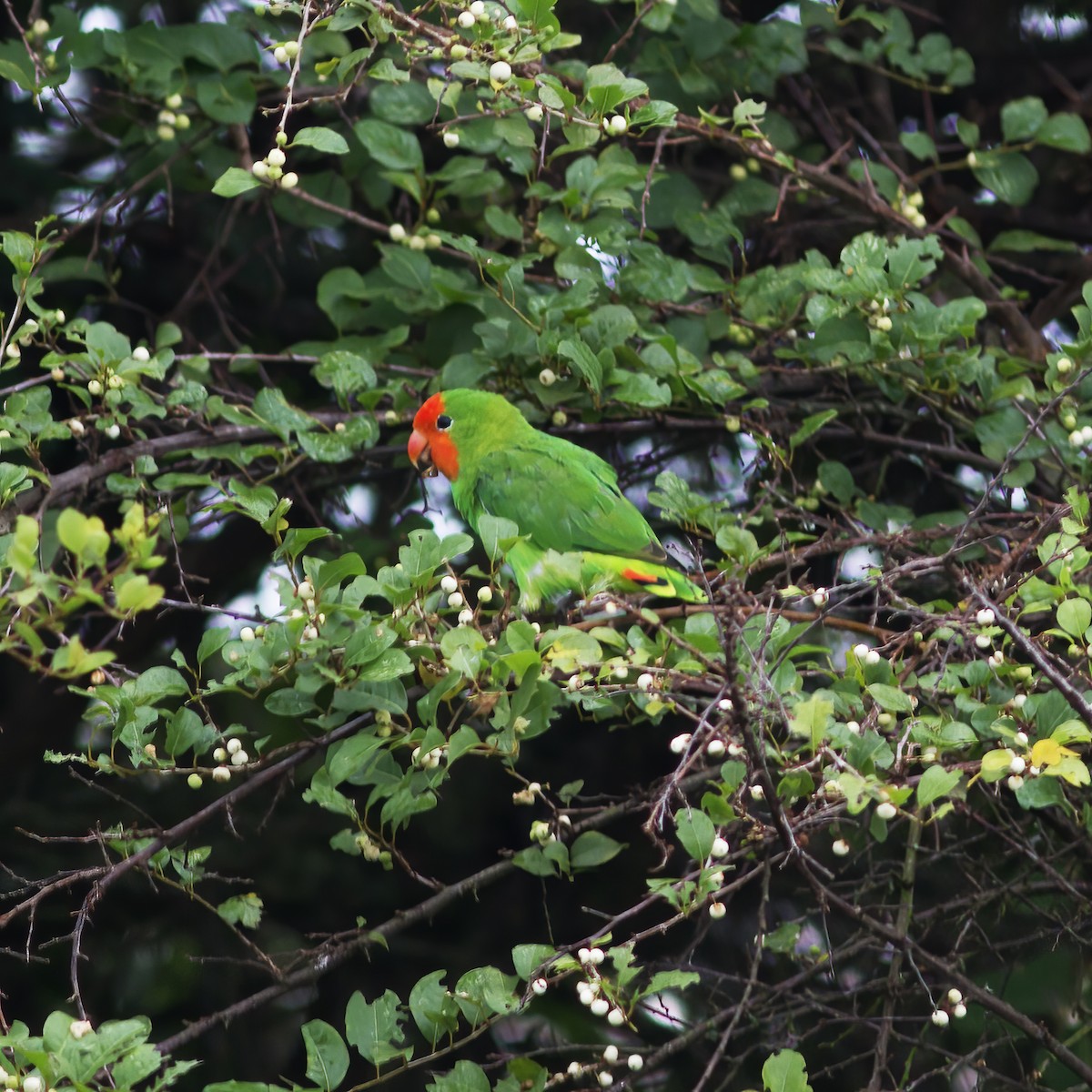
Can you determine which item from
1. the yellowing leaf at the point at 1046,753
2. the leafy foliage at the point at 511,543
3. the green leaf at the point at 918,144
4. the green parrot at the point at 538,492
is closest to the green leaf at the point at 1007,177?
the leafy foliage at the point at 511,543

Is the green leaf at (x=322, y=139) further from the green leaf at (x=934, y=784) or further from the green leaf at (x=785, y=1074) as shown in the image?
the green leaf at (x=785, y=1074)

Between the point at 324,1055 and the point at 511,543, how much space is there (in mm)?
820

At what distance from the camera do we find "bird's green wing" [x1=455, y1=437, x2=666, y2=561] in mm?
3045

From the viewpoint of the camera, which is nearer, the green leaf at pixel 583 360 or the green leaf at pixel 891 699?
the green leaf at pixel 891 699

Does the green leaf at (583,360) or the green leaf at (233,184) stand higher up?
the green leaf at (233,184)

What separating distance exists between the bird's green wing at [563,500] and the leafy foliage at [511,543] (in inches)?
5.5

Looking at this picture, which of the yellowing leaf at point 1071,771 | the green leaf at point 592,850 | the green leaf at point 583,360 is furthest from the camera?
the green leaf at point 583,360

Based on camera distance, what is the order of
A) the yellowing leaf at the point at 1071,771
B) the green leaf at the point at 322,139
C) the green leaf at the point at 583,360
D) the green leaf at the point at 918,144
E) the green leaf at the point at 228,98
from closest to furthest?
the yellowing leaf at the point at 1071,771, the green leaf at the point at 322,139, the green leaf at the point at 583,360, the green leaf at the point at 228,98, the green leaf at the point at 918,144

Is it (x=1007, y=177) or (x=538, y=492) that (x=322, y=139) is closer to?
(x=538, y=492)

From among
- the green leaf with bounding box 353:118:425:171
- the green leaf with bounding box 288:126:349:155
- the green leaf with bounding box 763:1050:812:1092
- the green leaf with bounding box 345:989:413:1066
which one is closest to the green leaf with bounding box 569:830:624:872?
the green leaf with bounding box 345:989:413:1066

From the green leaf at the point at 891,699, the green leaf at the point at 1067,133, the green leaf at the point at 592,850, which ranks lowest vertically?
the green leaf at the point at 592,850

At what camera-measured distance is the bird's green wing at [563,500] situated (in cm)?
304

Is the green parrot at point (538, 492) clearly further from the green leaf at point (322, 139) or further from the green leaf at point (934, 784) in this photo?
the green leaf at point (934, 784)

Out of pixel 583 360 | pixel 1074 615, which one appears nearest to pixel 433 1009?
pixel 1074 615
